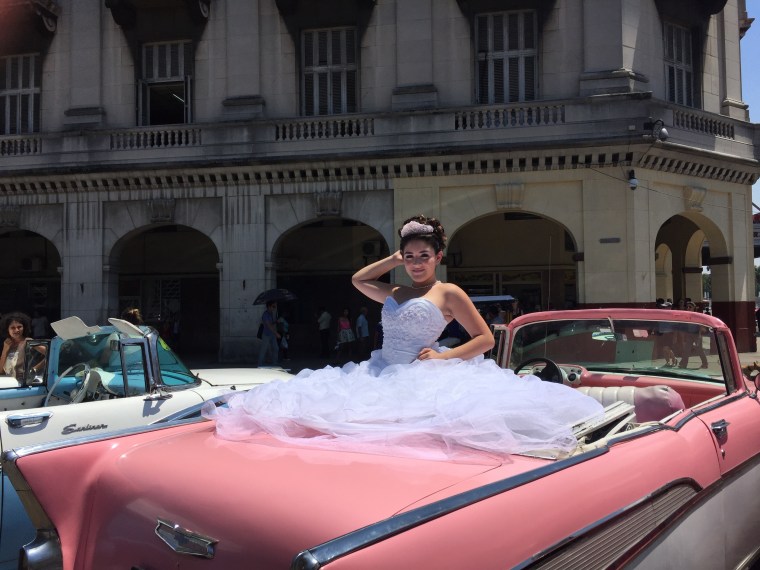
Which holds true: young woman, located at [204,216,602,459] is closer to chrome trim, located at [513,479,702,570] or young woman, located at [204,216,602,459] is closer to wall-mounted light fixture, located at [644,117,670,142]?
chrome trim, located at [513,479,702,570]

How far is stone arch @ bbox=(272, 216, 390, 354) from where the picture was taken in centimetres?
2011

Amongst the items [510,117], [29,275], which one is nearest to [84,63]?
[29,275]

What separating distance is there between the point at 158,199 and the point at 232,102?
3086mm

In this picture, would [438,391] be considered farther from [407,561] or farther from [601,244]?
[601,244]

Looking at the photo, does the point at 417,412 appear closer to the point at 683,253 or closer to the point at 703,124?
the point at 703,124

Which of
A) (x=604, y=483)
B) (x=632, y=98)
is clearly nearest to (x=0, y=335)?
(x=604, y=483)

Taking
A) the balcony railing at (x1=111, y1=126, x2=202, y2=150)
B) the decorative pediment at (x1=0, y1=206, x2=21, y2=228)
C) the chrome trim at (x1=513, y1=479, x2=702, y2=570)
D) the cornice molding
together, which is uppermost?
the balcony railing at (x1=111, y1=126, x2=202, y2=150)

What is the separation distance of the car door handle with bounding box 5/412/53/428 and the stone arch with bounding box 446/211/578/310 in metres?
15.8

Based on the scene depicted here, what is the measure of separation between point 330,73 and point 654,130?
778 cm

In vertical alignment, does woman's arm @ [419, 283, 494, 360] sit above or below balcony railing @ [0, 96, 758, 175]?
below

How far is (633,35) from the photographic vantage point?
15.5 meters

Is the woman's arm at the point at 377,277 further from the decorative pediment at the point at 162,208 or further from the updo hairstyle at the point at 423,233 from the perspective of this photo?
the decorative pediment at the point at 162,208

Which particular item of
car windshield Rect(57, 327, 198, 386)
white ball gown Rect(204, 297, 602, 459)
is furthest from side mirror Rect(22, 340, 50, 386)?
white ball gown Rect(204, 297, 602, 459)

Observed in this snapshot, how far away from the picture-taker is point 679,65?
16891 millimetres
